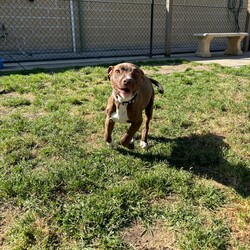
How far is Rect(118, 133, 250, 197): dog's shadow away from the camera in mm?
2678

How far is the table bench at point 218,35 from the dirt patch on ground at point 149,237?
9.12m

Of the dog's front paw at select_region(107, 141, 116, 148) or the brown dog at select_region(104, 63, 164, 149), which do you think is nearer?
the brown dog at select_region(104, 63, 164, 149)

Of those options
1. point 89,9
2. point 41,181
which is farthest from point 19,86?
point 89,9

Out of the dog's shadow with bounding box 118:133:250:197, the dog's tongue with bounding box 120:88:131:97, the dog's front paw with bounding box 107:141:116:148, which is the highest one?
the dog's tongue with bounding box 120:88:131:97

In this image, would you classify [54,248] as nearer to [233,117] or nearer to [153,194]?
[153,194]

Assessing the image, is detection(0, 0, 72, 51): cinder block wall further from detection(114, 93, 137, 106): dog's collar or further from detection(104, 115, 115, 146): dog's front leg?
detection(114, 93, 137, 106): dog's collar

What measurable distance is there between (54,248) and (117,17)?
434 inches

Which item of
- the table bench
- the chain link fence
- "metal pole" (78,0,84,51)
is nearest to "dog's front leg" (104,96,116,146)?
the chain link fence

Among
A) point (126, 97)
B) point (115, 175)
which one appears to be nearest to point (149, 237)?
point (115, 175)

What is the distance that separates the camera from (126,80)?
8.13 ft

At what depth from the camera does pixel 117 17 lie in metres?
11.6

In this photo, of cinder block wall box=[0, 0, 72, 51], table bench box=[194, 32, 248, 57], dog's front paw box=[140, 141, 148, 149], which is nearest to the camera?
dog's front paw box=[140, 141, 148, 149]

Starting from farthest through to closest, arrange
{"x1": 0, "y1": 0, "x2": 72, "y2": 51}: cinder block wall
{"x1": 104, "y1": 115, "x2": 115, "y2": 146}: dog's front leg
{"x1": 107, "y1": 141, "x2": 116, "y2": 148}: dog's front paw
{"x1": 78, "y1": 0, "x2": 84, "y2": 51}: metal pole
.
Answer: {"x1": 78, "y1": 0, "x2": 84, "y2": 51}: metal pole < {"x1": 0, "y1": 0, "x2": 72, "y2": 51}: cinder block wall < {"x1": 107, "y1": 141, "x2": 116, "y2": 148}: dog's front paw < {"x1": 104, "y1": 115, "x2": 115, "y2": 146}: dog's front leg

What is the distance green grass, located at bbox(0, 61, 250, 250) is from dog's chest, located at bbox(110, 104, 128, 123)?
0.41 meters
